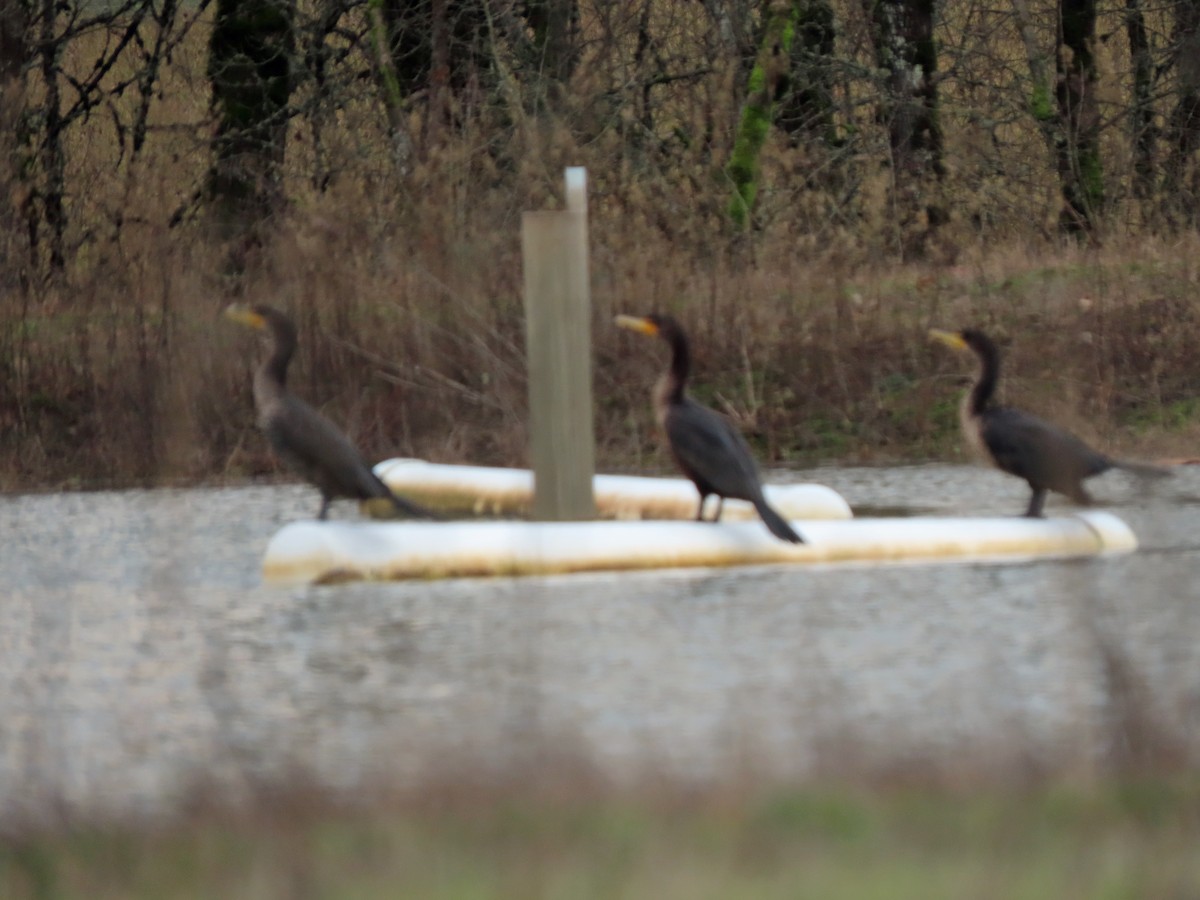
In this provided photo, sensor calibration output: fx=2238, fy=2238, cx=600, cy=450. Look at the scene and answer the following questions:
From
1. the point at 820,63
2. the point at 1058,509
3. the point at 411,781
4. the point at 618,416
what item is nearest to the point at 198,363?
the point at 618,416

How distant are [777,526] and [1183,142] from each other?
50.0 feet

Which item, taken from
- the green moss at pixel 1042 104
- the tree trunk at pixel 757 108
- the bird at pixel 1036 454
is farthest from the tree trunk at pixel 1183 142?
the bird at pixel 1036 454

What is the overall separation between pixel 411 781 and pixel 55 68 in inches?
672

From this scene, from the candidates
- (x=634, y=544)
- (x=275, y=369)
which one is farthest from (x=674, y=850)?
(x=275, y=369)

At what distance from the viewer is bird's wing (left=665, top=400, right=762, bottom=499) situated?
324 inches

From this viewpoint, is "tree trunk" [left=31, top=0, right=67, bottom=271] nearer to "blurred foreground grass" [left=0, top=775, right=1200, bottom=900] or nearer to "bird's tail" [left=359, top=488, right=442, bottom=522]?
"bird's tail" [left=359, top=488, right=442, bottom=522]

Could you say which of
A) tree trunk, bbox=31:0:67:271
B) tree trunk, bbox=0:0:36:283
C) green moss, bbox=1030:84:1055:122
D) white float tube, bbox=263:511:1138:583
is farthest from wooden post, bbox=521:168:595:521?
green moss, bbox=1030:84:1055:122

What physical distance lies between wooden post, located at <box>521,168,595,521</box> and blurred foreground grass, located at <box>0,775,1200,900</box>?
4513 mm

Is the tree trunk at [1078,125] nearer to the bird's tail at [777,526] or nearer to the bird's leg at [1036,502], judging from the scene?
the bird's leg at [1036,502]

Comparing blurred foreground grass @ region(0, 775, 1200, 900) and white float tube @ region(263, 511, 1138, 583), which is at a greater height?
blurred foreground grass @ region(0, 775, 1200, 900)

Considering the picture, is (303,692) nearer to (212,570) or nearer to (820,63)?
(212,570)

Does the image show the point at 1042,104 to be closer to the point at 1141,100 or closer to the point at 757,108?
the point at 1141,100

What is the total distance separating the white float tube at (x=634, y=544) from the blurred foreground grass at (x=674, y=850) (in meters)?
3.30

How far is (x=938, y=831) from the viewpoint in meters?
3.99
